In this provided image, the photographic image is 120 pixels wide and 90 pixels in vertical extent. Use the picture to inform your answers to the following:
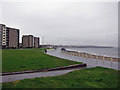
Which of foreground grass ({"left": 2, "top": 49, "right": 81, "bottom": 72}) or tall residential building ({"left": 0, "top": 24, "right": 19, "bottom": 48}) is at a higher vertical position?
tall residential building ({"left": 0, "top": 24, "right": 19, "bottom": 48})

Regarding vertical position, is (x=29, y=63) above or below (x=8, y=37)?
below

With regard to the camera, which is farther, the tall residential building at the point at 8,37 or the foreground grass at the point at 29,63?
the tall residential building at the point at 8,37

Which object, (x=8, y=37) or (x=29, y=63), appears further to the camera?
(x=8, y=37)

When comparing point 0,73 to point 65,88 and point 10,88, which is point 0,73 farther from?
point 65,88

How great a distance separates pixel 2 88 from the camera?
447 centimetres

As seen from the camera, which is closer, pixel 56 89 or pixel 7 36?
pixel 56 89

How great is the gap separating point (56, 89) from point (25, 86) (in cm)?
160

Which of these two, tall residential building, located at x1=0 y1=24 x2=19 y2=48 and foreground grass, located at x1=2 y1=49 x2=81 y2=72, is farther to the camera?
tall residential building, located at x1=0 y1=24 x2=19 y2=48

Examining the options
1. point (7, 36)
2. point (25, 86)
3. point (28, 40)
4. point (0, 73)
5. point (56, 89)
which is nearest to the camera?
point (56, 89)

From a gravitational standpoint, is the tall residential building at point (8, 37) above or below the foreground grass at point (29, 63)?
above

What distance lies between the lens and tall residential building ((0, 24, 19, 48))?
63888 mm

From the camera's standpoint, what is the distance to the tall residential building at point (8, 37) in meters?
63.9

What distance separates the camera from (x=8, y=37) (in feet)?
227

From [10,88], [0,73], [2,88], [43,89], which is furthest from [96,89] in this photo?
[0,73]
